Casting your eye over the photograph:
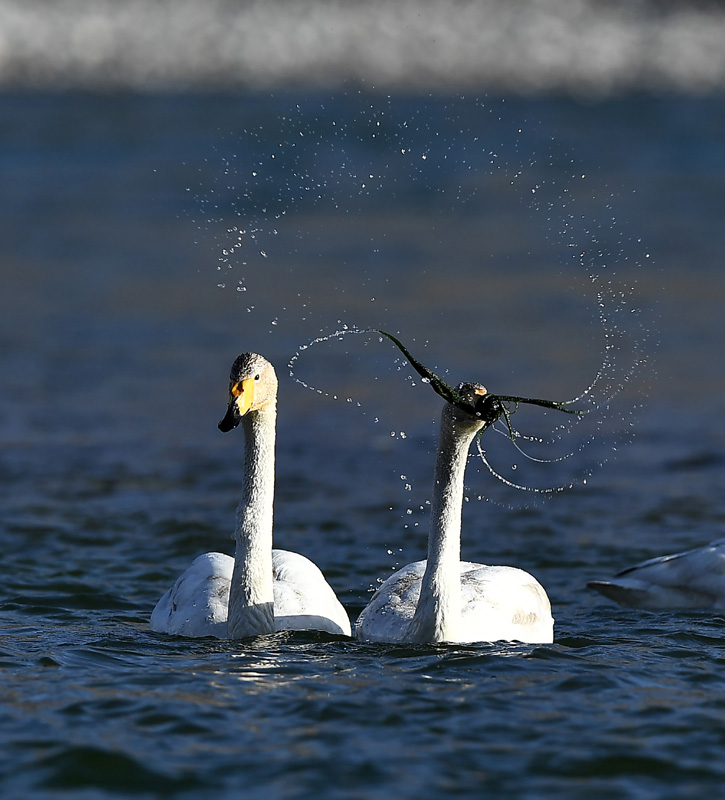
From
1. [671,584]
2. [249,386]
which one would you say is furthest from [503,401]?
[249,386]

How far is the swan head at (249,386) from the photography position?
26.5 feet

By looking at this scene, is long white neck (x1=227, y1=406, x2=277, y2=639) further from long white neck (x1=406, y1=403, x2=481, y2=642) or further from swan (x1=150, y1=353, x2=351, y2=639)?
long white neck (x1=406, y1=403, x2=481, y2=642)

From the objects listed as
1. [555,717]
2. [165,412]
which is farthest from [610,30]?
[555,717]

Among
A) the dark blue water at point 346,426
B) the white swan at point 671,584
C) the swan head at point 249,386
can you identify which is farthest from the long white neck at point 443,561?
the white swan at point 671,584

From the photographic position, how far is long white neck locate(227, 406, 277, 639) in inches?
327

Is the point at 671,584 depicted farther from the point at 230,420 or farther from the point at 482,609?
the point at 230,420

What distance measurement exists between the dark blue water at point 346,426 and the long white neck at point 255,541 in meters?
0.16

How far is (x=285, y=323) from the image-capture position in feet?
73.6

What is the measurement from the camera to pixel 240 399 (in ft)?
26.6

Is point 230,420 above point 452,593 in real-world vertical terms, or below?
above

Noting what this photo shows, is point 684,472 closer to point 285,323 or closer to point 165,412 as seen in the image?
point 165,412

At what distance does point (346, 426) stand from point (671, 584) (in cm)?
653

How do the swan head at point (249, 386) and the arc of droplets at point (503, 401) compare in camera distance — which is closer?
the arc of droplets at point (503, 401)

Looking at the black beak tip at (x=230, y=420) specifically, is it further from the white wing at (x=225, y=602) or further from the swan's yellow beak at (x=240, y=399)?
the white wing at (x=225, y=602)
